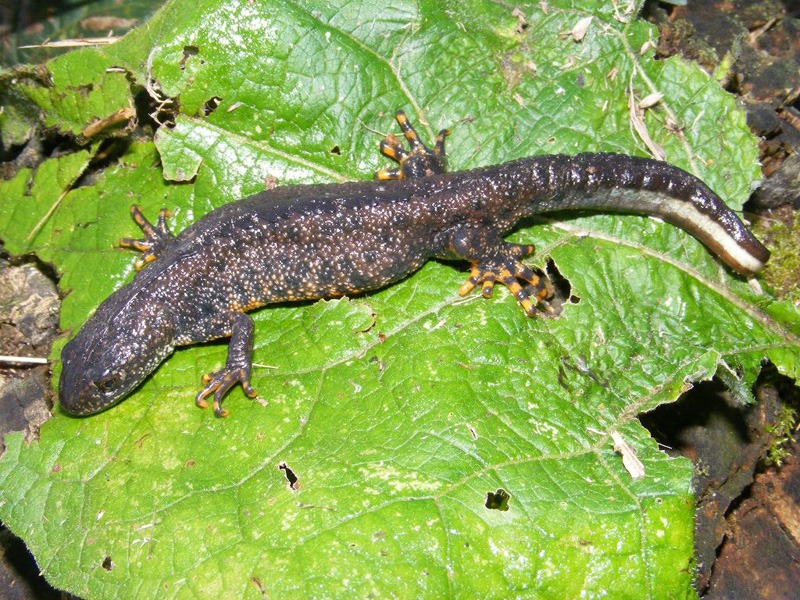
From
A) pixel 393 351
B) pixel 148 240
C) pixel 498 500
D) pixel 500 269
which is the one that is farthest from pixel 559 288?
pixel 148 240

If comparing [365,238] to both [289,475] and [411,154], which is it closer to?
[411,154]

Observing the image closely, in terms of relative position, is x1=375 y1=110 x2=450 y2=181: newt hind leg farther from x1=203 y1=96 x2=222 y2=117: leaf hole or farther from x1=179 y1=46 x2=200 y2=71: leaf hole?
x1=179 y1=46 x2=200 y2=71: leaf hole

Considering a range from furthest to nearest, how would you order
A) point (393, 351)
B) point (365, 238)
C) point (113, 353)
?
point (365, 238) → point (113, 353) → point (393, 351)

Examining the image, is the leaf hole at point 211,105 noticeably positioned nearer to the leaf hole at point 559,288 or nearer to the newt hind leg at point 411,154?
the newt hind leg at point 411,154

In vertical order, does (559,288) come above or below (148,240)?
above

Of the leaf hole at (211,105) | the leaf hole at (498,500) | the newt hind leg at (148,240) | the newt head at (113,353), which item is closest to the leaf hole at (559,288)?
the leaf hole at (498,500)

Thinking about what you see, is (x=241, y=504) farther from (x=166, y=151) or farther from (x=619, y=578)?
(x=166, y=151)
